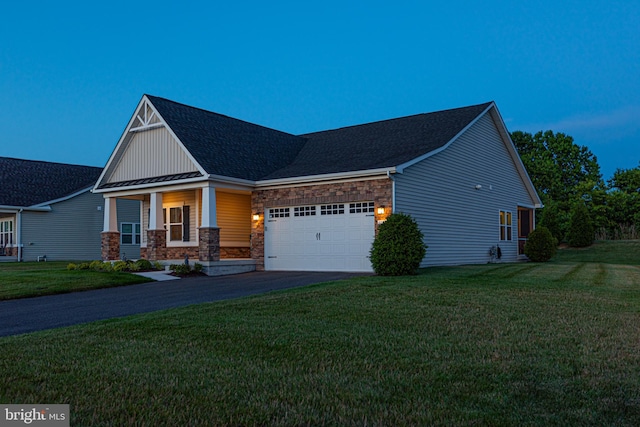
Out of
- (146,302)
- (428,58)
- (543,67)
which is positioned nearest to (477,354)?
(146,302)

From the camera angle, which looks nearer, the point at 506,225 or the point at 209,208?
the point at 209,208

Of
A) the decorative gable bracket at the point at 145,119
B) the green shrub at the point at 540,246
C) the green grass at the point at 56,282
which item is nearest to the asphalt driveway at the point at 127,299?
the green grass at the point at 56,282

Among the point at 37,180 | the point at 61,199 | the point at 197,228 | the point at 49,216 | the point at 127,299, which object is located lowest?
the point at 127,299

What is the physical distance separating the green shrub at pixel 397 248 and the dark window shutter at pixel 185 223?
29.4 ft

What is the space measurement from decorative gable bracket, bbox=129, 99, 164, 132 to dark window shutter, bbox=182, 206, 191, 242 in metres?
3.39

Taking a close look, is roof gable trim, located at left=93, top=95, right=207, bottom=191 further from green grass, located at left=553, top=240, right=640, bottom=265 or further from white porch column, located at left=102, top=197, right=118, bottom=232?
green grass, located at left=553, top=240, right=640, bottom=265

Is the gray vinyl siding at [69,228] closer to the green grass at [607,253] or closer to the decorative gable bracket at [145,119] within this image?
the decorative gable bracket at [145,119]

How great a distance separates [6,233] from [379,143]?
21.1 m

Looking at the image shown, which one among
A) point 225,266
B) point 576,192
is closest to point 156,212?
point 225,266

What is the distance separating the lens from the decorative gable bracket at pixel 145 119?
19188mm

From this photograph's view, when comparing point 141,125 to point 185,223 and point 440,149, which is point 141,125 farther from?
point 440,149

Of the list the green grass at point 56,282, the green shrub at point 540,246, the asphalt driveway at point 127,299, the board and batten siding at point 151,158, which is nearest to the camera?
the asphalt driveway at point 127,299

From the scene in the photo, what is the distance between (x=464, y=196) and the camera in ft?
64.3

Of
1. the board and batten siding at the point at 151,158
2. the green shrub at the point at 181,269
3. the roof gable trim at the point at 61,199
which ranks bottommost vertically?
the green shrub at the point at 181,269
